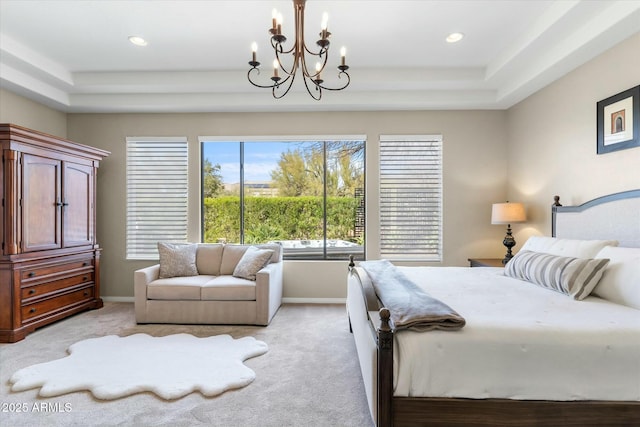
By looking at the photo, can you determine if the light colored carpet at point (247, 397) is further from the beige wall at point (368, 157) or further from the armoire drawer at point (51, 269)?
the beige wall at point (368, 157)

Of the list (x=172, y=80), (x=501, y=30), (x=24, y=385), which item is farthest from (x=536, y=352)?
(x=172, y=80)

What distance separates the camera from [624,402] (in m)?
1.51

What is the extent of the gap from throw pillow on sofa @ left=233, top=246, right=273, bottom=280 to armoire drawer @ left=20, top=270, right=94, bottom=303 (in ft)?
6.30

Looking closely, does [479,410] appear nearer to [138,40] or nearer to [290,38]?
[290,38]

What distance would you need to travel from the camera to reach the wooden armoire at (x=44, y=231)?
311cm

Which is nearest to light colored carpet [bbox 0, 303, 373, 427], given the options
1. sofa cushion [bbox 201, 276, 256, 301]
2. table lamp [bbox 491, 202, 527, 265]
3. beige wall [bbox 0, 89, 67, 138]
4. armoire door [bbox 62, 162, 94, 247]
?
sofa cushion [bbox 201, 276, 256, 301]

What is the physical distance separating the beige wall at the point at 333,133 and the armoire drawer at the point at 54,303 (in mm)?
567

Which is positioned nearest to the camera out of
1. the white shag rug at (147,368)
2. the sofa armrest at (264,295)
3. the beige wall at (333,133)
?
the white shag rug at (147,368)

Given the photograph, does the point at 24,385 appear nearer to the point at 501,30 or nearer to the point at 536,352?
the point at 536,352

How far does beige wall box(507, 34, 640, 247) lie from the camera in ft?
8.68

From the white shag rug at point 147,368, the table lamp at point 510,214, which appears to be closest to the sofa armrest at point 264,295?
the white shag rug at point 147,368

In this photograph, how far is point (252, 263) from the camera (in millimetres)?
3752

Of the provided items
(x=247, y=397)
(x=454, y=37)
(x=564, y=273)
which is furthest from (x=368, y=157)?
(x=247, y=397)

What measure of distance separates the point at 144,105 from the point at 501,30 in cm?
424
